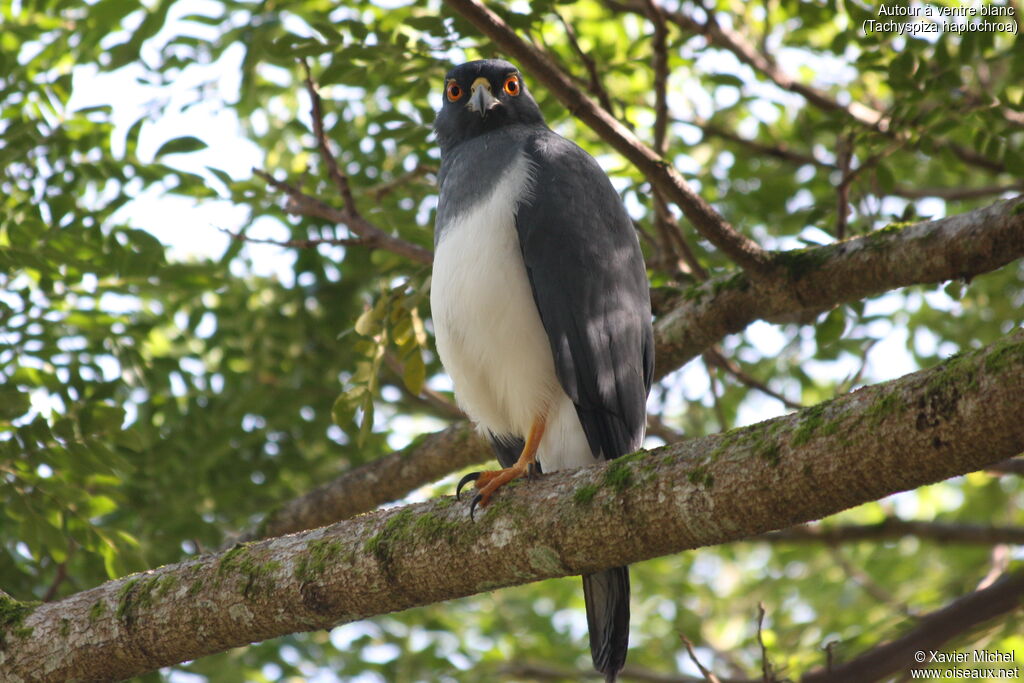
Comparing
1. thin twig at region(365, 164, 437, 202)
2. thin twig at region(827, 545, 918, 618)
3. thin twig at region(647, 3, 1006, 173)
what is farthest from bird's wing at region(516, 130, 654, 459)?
thin twig at region(827, 545, 918, 618)

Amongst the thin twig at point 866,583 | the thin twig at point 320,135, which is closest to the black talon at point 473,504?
the thin twig at point 320,135

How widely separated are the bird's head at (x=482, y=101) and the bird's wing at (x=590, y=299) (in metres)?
0.66

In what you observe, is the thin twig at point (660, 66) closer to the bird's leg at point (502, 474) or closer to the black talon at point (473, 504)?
the bird's leg at point (502, 474)

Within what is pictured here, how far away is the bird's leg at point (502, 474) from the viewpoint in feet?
9.96

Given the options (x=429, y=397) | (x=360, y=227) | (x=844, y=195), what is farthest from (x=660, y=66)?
(x=429, y=397)

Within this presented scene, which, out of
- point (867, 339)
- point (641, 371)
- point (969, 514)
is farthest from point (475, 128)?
point (969, 514)

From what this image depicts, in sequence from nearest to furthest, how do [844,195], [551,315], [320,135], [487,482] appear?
[487,482], [551,315], [320,135], [844,195]

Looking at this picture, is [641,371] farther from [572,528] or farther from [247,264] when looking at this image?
[247,264]

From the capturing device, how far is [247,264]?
6176 mm

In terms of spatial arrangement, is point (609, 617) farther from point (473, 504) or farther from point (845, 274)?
point (845, 274)

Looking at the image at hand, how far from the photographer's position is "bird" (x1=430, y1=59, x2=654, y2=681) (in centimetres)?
367

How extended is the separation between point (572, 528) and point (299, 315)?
337 centimetres

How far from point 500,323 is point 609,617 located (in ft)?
3.72

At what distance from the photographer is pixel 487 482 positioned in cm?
324
